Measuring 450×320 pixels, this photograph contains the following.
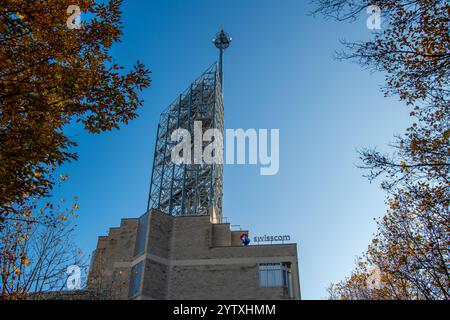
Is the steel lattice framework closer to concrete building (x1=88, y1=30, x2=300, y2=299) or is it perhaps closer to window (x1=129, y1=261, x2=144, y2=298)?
concrete building (x1=88, y1=30, x2=300, y2=299)

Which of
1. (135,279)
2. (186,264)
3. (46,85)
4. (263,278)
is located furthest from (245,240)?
(46,85)

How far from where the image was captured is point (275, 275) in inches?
1310

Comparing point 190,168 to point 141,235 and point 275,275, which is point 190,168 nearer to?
point 141,235

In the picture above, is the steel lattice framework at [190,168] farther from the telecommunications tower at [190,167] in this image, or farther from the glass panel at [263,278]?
the glass panel at [263,278]

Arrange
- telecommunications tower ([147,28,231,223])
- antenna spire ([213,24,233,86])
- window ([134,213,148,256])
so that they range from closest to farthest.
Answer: window ([134,213,148,256]) → telecommunications tower ([147,28,231,223]) → antenna spire ([213,24,233,86])

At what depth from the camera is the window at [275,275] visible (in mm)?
32750

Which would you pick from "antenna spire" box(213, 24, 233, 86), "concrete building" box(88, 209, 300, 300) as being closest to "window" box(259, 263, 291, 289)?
"concrete building" box(88, 209, 300, 300)

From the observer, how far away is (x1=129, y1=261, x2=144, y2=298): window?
32.0 m

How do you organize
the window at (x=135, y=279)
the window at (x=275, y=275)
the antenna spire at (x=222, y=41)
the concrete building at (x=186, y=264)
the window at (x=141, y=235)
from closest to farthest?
the window at (x=135, y=279) → the concrete building at (x=186, y=264) → the window at (x=275, y=275) → the window at (x=141, y=235) → the antenna spire at (x=222, y=41)

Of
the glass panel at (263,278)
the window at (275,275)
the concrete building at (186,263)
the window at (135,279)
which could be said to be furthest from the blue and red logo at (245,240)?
the window at (135,279)

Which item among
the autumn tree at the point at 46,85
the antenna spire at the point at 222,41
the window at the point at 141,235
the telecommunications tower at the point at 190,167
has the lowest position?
the autumn tree at the point at 46,85

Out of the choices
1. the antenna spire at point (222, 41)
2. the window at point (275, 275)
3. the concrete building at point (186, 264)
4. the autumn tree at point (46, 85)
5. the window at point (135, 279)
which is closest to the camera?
the autumn tree at point (46, 85)

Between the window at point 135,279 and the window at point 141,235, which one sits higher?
the window at point 141,235

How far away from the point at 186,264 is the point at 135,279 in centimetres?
451
